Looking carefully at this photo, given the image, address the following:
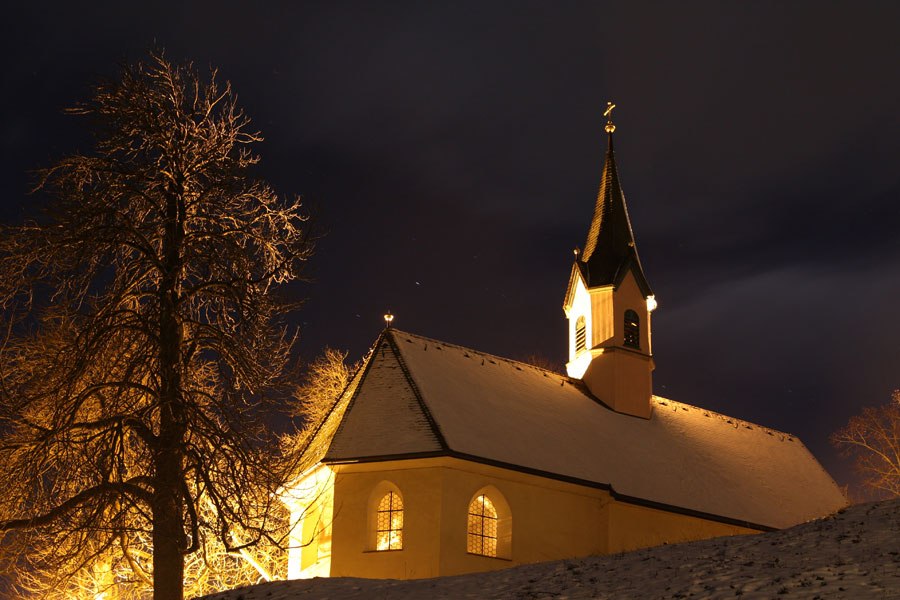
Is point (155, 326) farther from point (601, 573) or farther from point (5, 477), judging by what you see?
point (601, 573)

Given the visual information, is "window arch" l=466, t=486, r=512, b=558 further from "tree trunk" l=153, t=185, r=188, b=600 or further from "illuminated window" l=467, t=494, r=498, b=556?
"tree trunk" l=153, t=185, r=188, b=600

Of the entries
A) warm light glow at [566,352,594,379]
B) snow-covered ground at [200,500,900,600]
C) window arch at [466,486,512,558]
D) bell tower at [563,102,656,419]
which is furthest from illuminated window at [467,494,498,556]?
warm light glow at [566,352,594,379]

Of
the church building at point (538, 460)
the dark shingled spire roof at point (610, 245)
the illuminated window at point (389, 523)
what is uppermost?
the dark shingled spire roof at point (610, 245)

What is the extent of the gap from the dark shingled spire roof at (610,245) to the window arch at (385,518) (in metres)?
12.7

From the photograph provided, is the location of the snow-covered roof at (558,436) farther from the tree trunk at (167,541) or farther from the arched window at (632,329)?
the tree trunk at (167,541)

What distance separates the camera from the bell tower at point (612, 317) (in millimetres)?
35219

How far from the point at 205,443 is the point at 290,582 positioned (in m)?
3.77

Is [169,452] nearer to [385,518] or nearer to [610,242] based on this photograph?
[385,518]

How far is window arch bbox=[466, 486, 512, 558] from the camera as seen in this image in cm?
2688

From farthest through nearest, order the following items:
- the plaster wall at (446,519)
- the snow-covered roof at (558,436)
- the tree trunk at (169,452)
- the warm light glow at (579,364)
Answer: the warm light glow at (579,364) < the snow-covered roof at (558,436) < the plaster wall at (446,519) < the tree trunk at (169,452)

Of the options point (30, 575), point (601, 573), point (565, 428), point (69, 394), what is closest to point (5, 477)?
point (69, 394)

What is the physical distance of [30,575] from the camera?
81.4 ft

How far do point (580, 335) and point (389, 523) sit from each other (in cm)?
1296

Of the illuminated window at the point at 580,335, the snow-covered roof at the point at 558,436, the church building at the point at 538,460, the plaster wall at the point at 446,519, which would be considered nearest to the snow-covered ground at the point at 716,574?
the plaster wall at the point at 446,519
